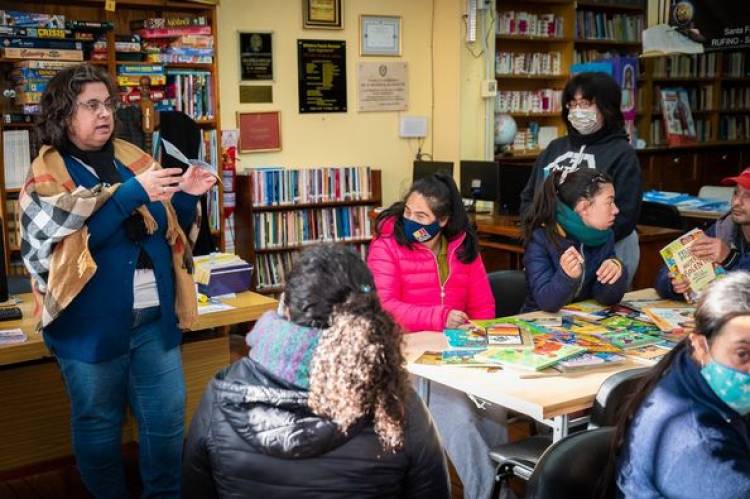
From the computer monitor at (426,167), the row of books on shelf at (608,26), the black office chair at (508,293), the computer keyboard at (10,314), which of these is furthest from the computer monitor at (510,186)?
the computer keyboard at (10,314)

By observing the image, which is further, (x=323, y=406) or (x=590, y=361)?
(x=590, y=361)

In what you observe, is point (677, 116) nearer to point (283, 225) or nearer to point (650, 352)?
point (283, 225)

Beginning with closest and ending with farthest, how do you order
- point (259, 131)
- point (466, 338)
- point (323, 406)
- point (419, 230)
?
1. point (323, 406)
2. point (466, 338)
3. point (419, 230)
4. point (259, 131)

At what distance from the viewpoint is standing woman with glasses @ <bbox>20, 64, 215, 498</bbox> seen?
8.14 ft

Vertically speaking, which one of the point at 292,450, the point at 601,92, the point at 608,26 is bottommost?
the point at 292,450

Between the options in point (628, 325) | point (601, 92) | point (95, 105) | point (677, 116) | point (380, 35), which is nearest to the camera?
point (95, 105)

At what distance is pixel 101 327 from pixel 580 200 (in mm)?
1727

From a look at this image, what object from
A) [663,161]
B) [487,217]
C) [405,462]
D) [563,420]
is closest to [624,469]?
[405,462]

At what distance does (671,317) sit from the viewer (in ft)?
9.77

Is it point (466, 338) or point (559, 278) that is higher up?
point (559, 278)

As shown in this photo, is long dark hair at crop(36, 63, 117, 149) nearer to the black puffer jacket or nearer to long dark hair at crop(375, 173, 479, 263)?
long dark hair at crop(375, 173, 479, 263)

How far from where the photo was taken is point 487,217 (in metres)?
6.25

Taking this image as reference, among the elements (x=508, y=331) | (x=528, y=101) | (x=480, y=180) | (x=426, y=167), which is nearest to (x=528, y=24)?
(x=528, y=101)

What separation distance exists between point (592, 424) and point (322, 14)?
5.01 metres
